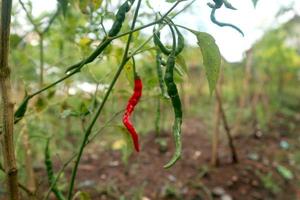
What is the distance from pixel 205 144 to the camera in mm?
3207

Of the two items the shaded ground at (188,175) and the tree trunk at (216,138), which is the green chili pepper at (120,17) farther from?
the tree trunk at (216,138)

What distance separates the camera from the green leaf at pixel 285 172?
2890mm

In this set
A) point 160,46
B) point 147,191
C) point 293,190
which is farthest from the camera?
point 293,190

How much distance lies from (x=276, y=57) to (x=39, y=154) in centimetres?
247

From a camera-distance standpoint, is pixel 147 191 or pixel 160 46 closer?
pixel 160 46

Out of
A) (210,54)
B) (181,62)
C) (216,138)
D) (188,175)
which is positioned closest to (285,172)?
(216,138)

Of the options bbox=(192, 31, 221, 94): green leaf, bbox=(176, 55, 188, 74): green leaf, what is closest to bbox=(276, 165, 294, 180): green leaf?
bbox=(176, 55, 188, 74): green leaf

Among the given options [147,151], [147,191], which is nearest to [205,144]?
[147,151]

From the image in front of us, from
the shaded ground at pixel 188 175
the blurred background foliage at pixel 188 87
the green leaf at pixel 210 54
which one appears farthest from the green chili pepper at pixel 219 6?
the shaded ground at pixel 188 175

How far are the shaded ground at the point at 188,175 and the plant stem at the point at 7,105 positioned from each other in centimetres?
138

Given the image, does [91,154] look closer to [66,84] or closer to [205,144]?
[205,144]

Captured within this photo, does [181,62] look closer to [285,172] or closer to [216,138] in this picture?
[216,138]

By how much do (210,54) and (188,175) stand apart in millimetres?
1944

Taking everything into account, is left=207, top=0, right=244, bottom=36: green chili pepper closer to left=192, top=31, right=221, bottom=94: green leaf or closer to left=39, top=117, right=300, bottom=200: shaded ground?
left=192, top=31, right=221, bottom=94: green leaf
